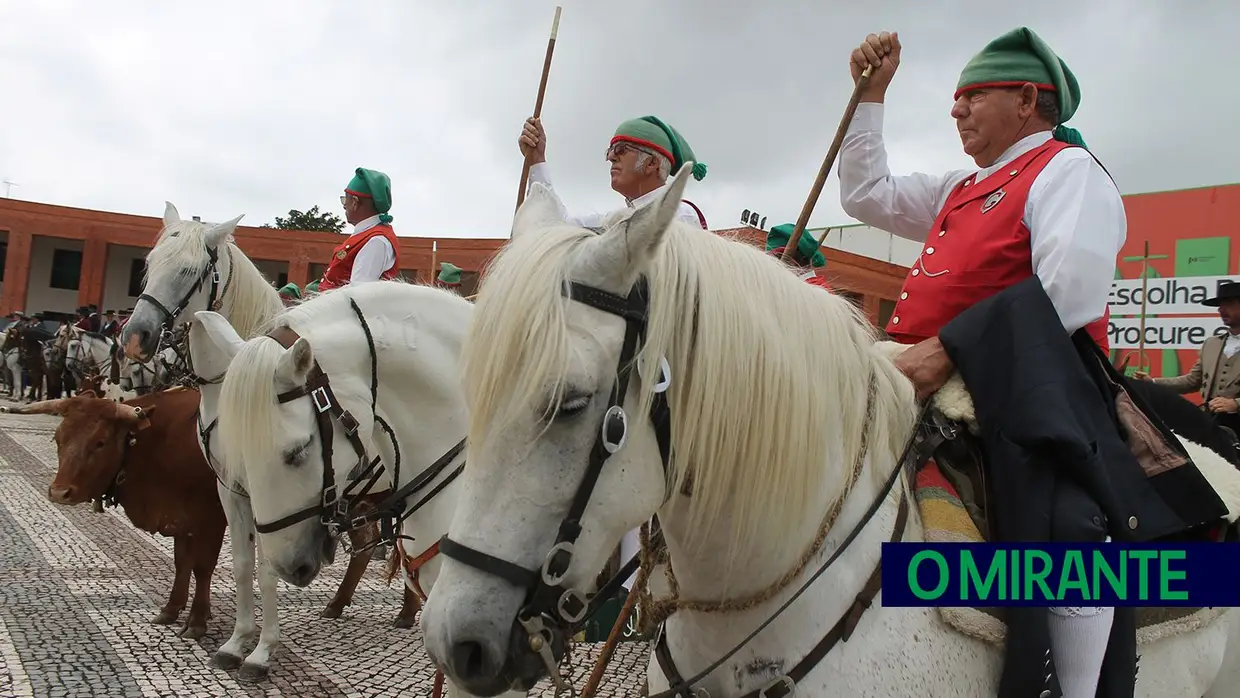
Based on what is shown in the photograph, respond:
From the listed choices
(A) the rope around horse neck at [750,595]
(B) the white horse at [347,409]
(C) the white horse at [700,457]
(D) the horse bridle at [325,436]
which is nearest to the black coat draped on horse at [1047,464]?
(C) the white horse at [700,457]

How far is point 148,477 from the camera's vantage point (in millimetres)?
5145

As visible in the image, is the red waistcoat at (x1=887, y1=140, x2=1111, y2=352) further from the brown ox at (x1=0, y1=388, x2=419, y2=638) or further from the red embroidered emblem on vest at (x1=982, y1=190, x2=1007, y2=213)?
the brown ox at (x1=0, y1=388, x2=419, y2=638)

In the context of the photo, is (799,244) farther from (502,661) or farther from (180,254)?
(502,661)

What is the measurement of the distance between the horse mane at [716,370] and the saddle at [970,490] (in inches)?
9.4

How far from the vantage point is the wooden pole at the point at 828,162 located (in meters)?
2.12

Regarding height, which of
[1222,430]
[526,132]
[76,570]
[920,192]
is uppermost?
[526,132]

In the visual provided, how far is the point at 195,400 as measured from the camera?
5.69 meters

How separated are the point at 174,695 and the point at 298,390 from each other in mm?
2218

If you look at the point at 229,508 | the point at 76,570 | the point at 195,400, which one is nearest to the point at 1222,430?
the point at 229,508

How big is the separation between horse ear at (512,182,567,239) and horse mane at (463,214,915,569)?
0.50 ft

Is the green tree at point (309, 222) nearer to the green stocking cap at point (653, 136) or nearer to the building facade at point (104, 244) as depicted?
the building facade at point (104, 244)

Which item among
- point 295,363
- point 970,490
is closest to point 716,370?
point 970,490

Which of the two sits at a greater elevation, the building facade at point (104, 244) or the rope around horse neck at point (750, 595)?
the building facade at point (104, 244)

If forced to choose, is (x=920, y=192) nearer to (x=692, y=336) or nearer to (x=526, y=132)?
(x=692, y=336)
